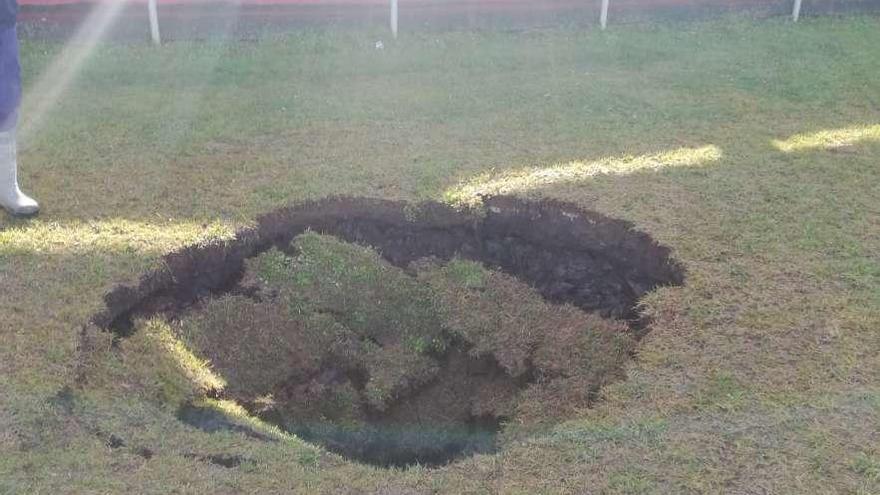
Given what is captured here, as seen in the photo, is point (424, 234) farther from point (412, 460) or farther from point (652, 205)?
point (412, 460)

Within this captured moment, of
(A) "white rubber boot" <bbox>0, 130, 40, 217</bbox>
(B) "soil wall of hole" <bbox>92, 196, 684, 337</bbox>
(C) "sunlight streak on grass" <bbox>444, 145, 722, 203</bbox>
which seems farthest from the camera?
(C) "sunlight streak on grass" <bbox>444, 145, 722, 203</bbox>

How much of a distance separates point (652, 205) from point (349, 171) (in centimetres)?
180

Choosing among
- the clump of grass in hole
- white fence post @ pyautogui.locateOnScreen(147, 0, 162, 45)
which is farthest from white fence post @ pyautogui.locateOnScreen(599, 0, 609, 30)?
the clump of grass in hole

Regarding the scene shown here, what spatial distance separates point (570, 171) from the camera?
5594 millimetres

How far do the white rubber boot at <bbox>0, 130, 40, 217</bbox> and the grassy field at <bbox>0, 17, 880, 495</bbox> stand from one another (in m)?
0.11

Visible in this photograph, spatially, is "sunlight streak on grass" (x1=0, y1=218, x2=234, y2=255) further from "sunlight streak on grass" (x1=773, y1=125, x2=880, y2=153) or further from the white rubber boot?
"sunlight streak on grass" (x1=773, y1=125, x2=880, y2=153)

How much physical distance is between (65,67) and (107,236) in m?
3.31

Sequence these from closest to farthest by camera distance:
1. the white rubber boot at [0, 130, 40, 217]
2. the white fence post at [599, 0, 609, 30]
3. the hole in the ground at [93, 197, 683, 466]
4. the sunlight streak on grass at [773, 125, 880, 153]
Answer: the hole in the ground at [93, 197, 683, 466], the white rubber boot at [0, 130, 40, 217], the sunlight streak on grass at [773, 125, 880, 153], the white fence post at [599, 0, 609, 30]

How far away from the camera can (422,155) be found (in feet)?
19.2

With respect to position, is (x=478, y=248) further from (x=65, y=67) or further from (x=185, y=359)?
(x=65, y=67)

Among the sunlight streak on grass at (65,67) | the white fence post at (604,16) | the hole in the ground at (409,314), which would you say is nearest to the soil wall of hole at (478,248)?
the hole in the ground at (409,314)

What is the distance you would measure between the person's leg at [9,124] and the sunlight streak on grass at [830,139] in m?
4.61

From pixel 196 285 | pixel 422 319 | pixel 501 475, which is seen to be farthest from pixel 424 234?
pixel 501 475

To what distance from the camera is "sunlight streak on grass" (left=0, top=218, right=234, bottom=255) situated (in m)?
4.64
